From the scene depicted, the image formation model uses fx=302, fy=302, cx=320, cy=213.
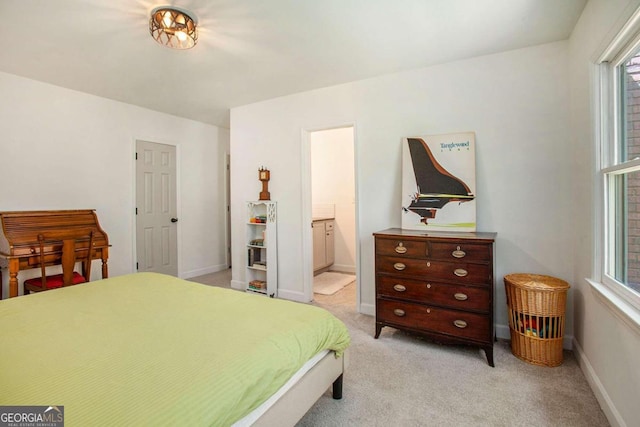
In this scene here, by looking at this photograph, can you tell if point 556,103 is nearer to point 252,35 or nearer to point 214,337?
point 252,35

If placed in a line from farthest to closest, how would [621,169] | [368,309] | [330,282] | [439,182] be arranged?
[330,282] < [368,309] < [439,182] < [621,169]

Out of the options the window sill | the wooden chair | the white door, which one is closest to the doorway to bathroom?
the white door

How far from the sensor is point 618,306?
1.46 metres

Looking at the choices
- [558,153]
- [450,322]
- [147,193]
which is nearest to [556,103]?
[558,153]

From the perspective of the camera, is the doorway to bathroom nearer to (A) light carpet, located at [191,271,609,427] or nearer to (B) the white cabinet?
(B) the white cabinet

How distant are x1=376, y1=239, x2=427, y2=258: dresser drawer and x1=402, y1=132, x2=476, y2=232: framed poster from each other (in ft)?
1.42

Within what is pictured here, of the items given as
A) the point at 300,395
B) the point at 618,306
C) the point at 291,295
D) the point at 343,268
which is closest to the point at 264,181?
the point at 291,295

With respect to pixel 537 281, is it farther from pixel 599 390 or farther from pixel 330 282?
pixel 330 282

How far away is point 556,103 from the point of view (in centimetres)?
238

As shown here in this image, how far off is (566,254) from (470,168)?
0.98 meters

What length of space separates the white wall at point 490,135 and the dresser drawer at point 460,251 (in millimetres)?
557

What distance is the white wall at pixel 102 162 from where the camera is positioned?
303 cm

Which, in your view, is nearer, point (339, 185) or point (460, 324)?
point (460, 324)

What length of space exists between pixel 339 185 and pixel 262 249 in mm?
→ 1863
